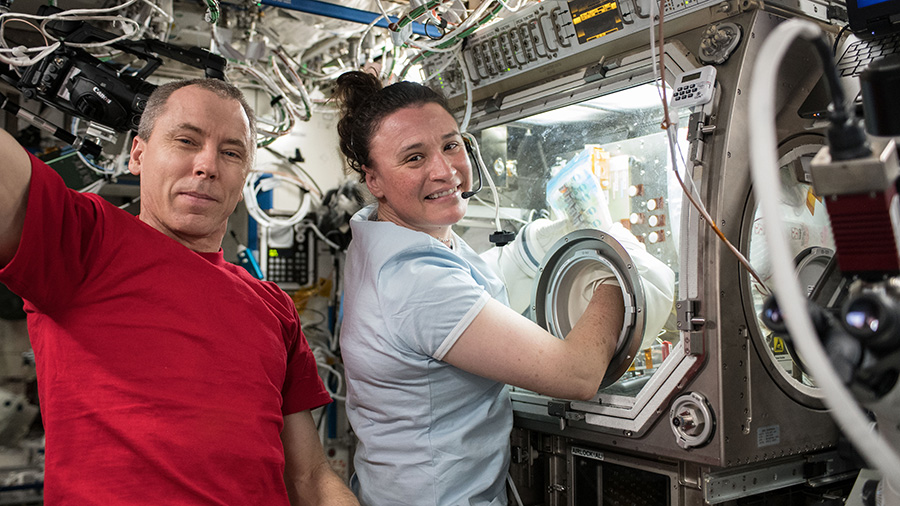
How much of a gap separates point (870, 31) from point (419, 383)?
172 cm

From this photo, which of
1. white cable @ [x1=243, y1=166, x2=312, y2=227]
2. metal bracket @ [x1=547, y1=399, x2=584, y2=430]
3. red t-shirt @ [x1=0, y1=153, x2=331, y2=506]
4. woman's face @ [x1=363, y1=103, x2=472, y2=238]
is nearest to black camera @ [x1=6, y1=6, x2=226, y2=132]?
red t-shirt @ [x1=0, y1=153, x2=331, y2=506]

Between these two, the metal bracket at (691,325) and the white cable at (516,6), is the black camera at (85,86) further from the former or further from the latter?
the metal bracket at (691,325)

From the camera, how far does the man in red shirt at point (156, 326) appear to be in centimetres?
168

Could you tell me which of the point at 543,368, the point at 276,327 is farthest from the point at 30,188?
the point at 543,368

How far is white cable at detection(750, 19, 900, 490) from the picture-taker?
716 mm

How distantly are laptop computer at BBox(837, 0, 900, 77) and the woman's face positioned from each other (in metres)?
1.28

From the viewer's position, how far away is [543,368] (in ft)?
6.48

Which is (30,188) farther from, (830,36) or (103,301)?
(830,36)

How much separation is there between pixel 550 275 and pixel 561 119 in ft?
2.11

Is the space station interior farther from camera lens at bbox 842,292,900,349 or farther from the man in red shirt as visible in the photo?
the man in red shirt

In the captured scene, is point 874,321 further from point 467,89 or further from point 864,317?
point 467,89

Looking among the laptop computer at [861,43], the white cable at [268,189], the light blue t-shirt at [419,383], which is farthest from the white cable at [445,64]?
the white cable at [268,189]

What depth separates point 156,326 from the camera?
72.4 inches

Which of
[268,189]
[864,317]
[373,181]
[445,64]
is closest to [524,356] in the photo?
[373,181]
